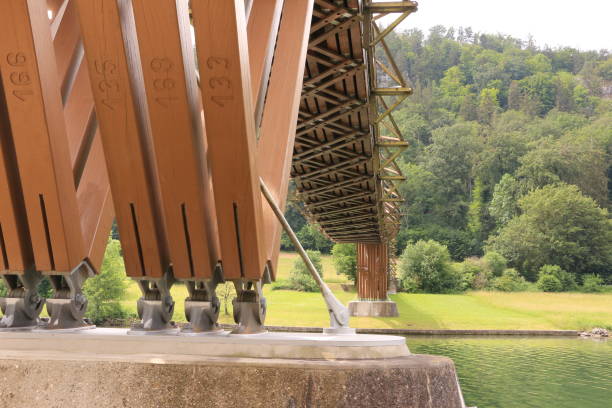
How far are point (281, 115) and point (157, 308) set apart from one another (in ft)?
8.46

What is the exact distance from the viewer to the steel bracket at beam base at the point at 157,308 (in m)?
6.61

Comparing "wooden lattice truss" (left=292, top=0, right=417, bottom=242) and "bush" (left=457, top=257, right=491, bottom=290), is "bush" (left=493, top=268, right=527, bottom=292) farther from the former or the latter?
"wooden lattice truss" (left=292, top=0, right=417, bottom=242)

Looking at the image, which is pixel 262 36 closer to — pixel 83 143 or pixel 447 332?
pixel 83 143

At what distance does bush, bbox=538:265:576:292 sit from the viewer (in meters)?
78.7

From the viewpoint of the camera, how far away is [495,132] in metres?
110

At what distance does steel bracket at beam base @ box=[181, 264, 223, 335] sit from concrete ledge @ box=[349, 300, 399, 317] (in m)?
40.1

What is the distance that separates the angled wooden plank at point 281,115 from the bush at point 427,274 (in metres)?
65.9

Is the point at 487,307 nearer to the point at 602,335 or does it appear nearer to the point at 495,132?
the point at 602,335

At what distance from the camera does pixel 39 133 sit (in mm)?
6102

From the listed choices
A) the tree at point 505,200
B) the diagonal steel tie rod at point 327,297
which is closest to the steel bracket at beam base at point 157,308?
the diagonal steel tie rod at point 327,297

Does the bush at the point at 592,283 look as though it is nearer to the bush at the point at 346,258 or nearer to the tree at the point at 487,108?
the bush at the point at 346,258

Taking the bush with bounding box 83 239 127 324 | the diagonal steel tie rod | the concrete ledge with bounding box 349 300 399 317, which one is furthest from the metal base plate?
the bush with bounding box 83 239 127 324

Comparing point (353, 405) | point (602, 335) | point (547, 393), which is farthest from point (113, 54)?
point (602, 335)

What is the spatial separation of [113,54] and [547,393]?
18625 mm
